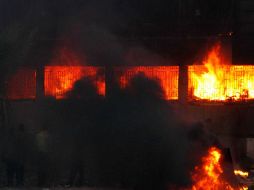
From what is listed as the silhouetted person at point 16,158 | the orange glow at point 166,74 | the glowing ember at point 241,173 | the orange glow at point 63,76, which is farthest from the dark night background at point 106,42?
the glowing ember at point 241,173

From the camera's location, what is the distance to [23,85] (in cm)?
1919

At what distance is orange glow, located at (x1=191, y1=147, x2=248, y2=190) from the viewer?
13.8m

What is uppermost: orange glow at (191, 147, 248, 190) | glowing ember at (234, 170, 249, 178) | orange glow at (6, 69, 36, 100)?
orange glow at (6, 69, 36, 100)

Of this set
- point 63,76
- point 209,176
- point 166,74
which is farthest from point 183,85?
point 209,176

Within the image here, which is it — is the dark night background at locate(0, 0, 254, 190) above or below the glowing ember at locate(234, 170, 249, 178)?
above

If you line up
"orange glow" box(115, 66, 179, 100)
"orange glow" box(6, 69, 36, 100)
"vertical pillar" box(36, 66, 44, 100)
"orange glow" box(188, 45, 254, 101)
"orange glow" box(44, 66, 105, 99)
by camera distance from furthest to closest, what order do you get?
"orange glow" box(188, 45, 254, 101) → "vertical pillar" box(36, 66, 44, 100) → "orange glow" box(115, 66, 179, 100) → "orange glow" box(44, 66, 105, 99) → "orange glow" box(6, 69, 36, 100)

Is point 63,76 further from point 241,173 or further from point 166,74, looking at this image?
point 241,173

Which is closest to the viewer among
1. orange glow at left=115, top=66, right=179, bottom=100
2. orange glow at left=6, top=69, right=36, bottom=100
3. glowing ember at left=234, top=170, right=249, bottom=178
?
glowing ember at left=234, top=170, right=249, bottom=178

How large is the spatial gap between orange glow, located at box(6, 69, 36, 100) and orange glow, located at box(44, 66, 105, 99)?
0.44m

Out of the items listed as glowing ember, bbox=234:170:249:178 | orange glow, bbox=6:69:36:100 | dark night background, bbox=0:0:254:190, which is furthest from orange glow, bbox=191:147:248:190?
orange glow, bbox=6:69:36:100

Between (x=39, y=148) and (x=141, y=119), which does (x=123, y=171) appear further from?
(x=39, y=148)

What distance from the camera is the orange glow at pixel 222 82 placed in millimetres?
19375

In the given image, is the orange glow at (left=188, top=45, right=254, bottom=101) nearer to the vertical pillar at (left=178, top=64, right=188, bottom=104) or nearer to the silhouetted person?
the vertical pillar at (left=178, top=64, right=188, bottom=104)

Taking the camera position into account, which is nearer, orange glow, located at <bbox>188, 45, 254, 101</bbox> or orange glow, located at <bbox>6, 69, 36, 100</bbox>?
orange glow, located at <bbox>6, 69, 36, 100</bbox>
